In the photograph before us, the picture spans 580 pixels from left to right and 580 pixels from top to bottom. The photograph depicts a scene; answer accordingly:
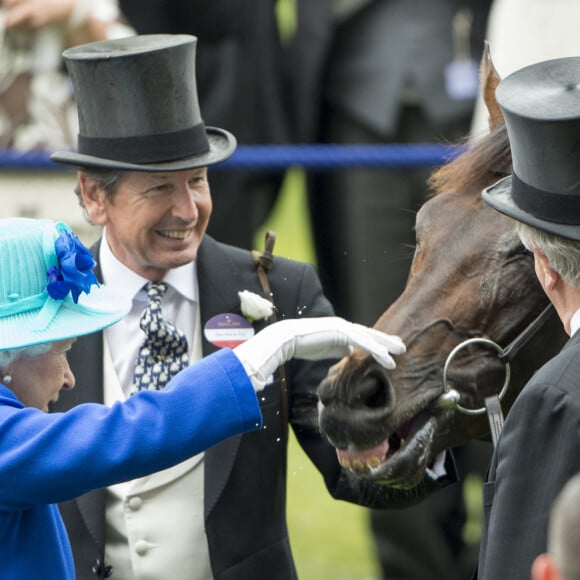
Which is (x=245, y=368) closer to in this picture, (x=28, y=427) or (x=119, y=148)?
(x=28, y=427)

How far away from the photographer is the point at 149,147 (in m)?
3.94

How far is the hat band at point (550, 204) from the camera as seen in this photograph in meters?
2.97

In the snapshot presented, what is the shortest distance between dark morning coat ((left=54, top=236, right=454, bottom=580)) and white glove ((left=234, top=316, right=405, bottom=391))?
59 cm

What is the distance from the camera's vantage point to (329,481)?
402cm

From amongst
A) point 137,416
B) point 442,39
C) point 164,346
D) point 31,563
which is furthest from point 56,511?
point 442,39

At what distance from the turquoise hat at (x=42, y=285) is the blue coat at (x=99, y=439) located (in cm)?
14

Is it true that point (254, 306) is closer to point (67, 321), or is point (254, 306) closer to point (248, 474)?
point (248, 474)

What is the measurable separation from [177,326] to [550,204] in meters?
1.33

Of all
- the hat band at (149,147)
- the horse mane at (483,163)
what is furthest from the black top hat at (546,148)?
the hat band at (149,147)

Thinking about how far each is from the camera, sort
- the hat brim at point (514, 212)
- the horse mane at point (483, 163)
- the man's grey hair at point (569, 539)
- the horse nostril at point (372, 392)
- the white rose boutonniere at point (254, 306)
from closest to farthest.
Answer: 1. the man's grey hair at point (569, 539)
2. the hat brim at point (514, 212)
3. the horse nostril at point (372, 392)
4. the horse mane at point (483, 163)
5. the white rose boutonniere at point (254, 306)

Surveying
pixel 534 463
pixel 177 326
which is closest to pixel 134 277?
pixel 177 326

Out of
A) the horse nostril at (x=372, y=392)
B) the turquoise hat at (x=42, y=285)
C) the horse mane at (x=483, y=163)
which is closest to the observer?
the turquoise hat at (x=42, y=285)

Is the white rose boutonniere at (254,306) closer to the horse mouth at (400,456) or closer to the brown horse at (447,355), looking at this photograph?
the brown horse at (447,355)

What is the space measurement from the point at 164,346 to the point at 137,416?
0.93 m
